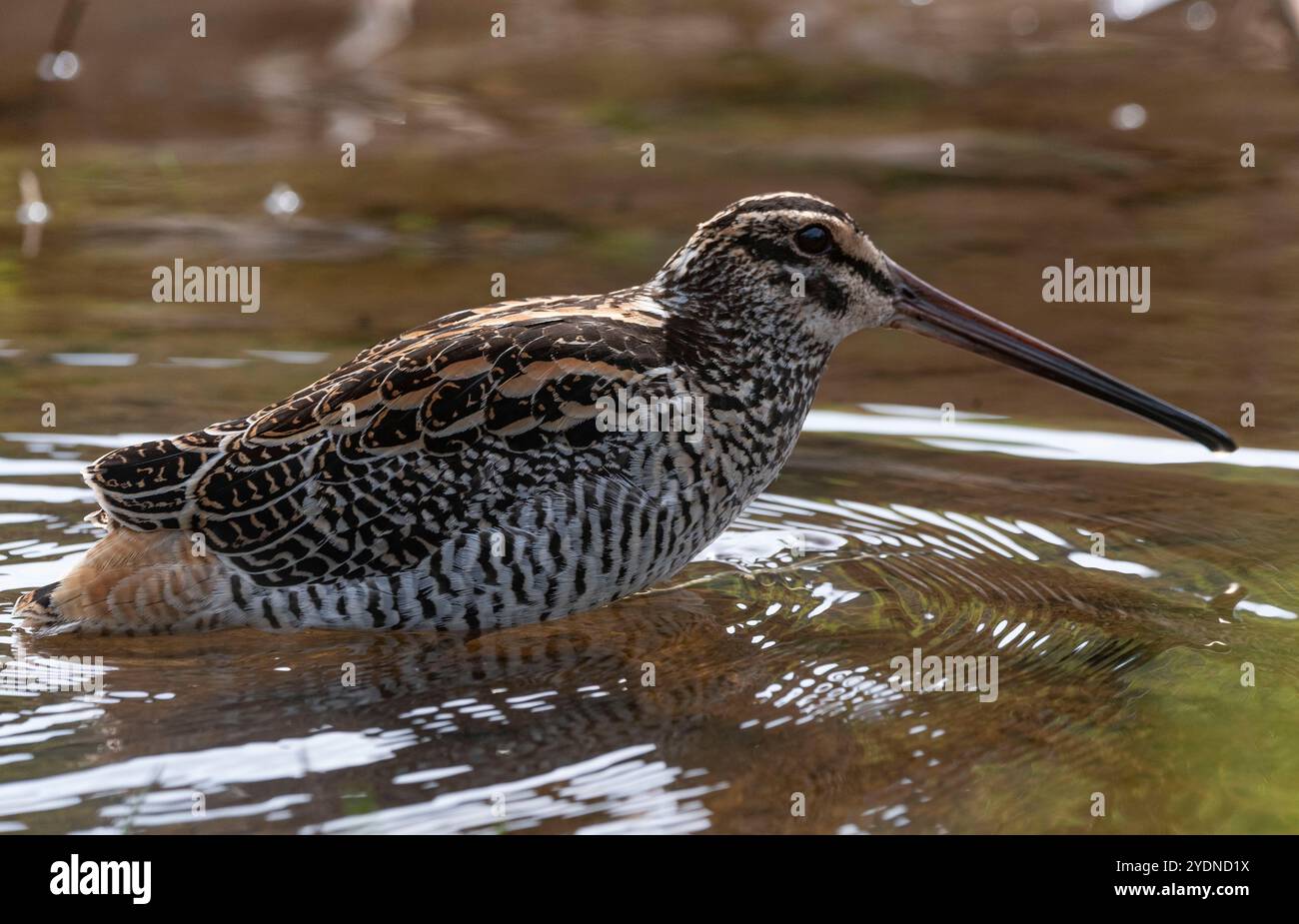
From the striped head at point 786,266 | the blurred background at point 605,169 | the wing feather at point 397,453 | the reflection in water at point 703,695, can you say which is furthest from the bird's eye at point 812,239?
the blurred background at point 605,169

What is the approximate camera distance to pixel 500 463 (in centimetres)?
619

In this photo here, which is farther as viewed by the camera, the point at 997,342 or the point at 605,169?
the point at 605,169

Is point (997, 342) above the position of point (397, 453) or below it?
above

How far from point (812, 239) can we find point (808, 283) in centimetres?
16

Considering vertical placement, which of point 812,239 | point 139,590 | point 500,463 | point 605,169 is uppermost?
point 605,169

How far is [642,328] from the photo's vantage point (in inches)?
254

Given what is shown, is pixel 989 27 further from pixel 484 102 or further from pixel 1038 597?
pixel 1038 597

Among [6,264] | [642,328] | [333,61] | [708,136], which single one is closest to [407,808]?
[642,328]

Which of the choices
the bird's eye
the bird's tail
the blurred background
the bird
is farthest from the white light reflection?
the bird's tail

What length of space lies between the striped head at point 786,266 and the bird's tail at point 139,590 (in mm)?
2037

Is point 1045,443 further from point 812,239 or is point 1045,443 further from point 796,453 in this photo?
point 812,239

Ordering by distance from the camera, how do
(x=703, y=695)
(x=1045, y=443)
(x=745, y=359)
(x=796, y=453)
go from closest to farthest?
(x=703, y=695)
(x=745, y=359)
(x=796, y=453)
(x=1045, y=443)

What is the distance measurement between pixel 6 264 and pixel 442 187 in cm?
335

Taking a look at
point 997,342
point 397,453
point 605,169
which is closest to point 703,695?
point 397,453
